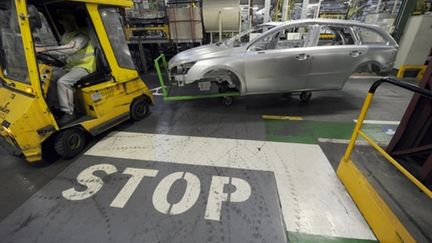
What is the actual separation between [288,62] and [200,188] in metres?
2.71

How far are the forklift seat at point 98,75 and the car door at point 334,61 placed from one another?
11.4 feet

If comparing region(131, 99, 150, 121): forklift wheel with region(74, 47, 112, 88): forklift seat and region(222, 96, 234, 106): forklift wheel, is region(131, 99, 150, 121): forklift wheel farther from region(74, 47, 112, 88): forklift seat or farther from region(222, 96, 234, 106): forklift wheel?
region(222, 96, 234, 106): forklift wheel

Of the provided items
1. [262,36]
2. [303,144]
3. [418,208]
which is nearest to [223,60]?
[262,36]

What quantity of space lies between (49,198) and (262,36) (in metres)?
3.76

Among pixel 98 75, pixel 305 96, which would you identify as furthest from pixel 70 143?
pixel 305 96

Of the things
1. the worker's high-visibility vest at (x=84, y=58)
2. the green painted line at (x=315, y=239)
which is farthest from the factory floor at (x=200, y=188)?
the worker's high-visibility vest at (x=84, y=58)

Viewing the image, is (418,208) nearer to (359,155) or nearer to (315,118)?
(359,155)

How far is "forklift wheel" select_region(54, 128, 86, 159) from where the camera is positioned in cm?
260

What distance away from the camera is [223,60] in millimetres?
3496

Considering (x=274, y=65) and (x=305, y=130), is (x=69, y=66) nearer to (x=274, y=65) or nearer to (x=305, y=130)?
(x=274, y=65)

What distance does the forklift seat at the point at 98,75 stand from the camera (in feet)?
9.47

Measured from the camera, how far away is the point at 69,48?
8.61 ft

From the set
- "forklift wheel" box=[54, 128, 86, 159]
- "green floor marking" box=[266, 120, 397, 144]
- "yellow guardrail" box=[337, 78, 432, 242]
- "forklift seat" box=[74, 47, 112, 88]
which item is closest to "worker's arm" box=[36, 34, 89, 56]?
"forklift seat" box=[74, 47, 112, 88]

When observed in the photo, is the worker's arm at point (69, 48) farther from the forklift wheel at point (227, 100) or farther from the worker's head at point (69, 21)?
the forklift wheel at point (227, 100)
